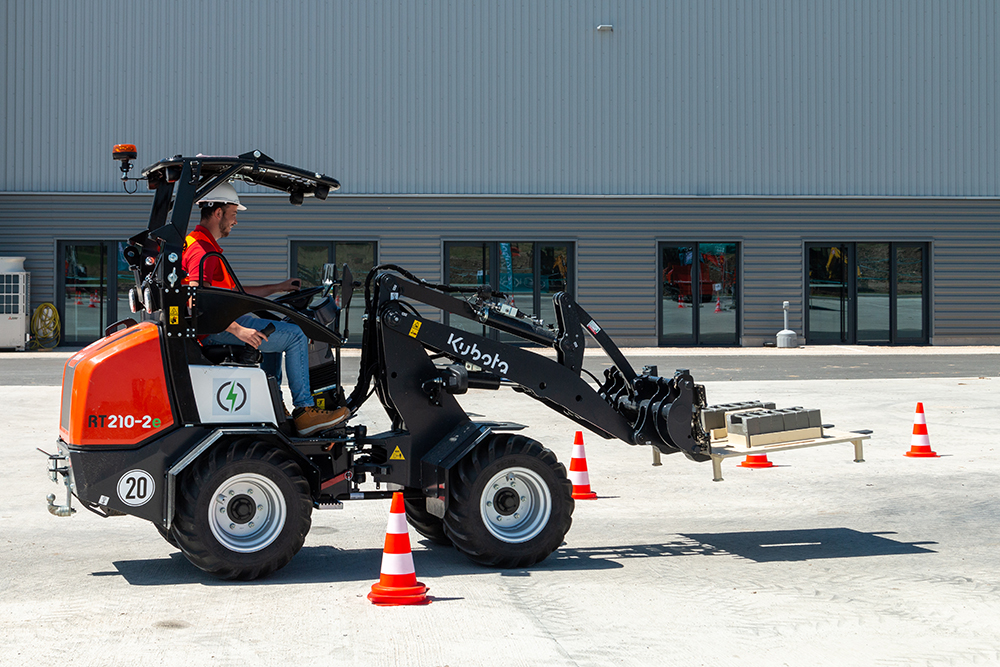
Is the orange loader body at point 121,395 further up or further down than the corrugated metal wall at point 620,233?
further down

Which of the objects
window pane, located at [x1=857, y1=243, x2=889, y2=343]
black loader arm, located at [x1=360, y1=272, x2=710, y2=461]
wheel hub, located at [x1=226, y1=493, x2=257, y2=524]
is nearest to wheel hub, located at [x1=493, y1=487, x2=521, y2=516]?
black loader arm, located at [x1=360, y1=272, x2=710, y2=461]

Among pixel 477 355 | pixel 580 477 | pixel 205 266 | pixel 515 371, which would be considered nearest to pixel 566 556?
pixel 515 371

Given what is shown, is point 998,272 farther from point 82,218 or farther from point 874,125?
point 82,218

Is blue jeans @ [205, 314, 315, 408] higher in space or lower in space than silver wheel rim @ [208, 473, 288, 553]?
higher

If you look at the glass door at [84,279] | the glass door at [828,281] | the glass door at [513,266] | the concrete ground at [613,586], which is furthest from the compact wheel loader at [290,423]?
the glass door at [828,281]

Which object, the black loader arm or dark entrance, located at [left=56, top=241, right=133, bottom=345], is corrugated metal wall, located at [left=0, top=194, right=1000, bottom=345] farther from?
the black loader arm

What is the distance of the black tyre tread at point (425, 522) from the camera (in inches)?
326

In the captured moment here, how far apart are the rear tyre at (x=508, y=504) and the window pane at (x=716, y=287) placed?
23.5m

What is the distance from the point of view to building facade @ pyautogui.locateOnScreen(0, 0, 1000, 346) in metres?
29.4

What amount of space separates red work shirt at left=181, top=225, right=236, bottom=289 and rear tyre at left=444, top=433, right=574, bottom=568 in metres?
1.96

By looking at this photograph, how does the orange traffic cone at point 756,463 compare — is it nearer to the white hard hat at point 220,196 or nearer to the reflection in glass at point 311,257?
the white hard hat at point 220,196

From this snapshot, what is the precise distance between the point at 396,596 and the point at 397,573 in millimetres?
130

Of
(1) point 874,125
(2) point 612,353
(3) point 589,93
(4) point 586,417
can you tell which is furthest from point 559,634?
(1) point 874,125

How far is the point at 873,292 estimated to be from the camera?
101ft
